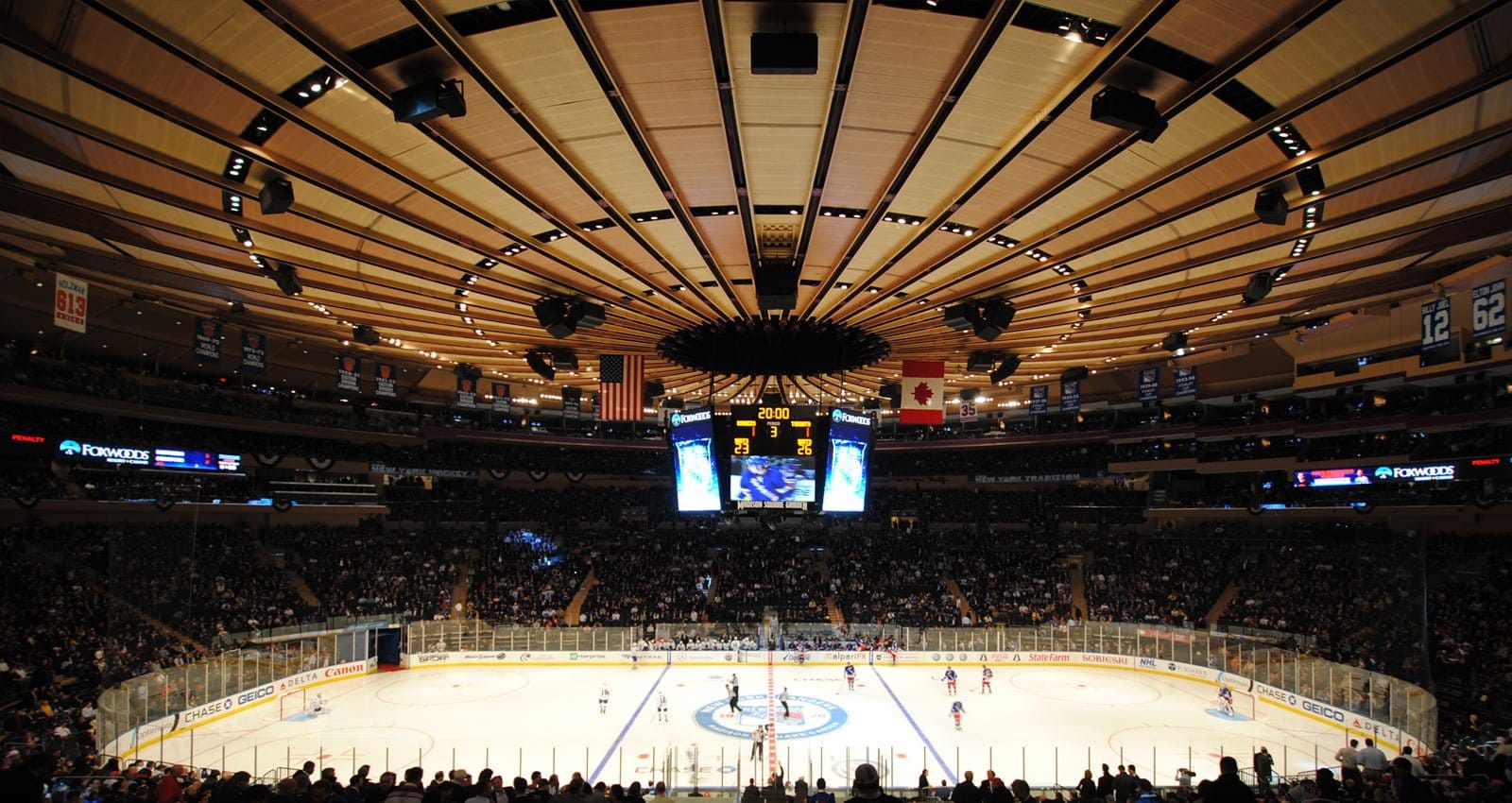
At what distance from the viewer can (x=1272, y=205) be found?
35.6 feet

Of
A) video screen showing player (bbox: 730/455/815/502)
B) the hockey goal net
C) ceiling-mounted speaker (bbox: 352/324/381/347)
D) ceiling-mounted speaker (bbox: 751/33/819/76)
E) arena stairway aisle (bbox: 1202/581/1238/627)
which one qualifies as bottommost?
the hockey goal net

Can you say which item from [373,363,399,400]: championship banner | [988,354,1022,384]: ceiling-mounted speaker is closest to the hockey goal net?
[373,363,399,400]: championship banner

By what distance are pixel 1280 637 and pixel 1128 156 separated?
2538 cm

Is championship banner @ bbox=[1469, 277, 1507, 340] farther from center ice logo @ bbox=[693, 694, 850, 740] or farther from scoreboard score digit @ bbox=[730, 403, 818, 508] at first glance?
center ice logo @ bbox=[693, 694, 850, 740]

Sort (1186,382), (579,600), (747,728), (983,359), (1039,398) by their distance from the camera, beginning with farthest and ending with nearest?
(579,600) → (1039,398) → (747,728) → (1186,382) → (983,359)

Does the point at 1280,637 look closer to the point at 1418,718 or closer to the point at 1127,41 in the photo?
the point at 1418,718

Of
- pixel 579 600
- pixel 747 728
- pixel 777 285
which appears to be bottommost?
pixel 747 728

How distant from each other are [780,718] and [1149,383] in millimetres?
14990

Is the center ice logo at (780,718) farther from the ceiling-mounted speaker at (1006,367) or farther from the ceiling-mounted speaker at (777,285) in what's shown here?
the ceiling-mounted speaker at (777,285)

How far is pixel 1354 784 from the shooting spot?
36.4 ft

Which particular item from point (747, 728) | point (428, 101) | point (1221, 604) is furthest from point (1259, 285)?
point (1221, 604)

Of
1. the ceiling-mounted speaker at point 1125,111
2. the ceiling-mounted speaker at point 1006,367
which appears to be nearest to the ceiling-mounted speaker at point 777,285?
the ceiling-mounted speaker at point 1125,111

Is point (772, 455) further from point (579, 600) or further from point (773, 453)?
point (579, 600)

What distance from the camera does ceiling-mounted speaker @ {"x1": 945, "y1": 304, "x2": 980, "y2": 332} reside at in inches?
667
